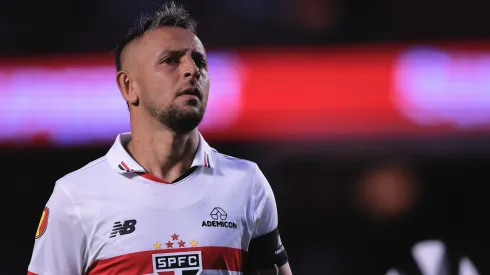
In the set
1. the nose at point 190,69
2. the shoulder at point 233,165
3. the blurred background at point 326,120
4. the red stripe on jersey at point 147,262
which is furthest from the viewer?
the blurred background at point 326,120

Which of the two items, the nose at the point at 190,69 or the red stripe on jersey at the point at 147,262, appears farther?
the nose at the point at 190,69

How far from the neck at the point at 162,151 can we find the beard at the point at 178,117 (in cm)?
3

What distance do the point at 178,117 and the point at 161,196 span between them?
206 millimetres

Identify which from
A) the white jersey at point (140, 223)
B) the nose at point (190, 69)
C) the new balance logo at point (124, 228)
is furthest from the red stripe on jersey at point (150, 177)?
the nose at point (190, 69)

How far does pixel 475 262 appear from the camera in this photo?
3.96 metres

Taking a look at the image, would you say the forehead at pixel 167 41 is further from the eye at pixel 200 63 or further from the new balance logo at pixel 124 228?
the new balance logo at pixel 124 228

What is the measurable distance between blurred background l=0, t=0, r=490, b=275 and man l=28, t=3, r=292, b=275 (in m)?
1.91

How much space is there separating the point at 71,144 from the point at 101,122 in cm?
22

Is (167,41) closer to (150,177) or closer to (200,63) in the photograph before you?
(200,63)

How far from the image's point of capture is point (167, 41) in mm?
2057

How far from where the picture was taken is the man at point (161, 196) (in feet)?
6.32

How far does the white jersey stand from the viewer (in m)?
1.92

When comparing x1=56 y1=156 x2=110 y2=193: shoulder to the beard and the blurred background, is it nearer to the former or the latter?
the beard

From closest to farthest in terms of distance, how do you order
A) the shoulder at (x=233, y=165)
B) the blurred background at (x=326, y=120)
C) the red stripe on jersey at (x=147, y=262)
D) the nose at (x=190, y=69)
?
the red stripe on jersey at (x=147, y=262), the nose at (x=190, y=69), the shoulder at (x=233, y=165), the blurred background at (x=326, y=120)
